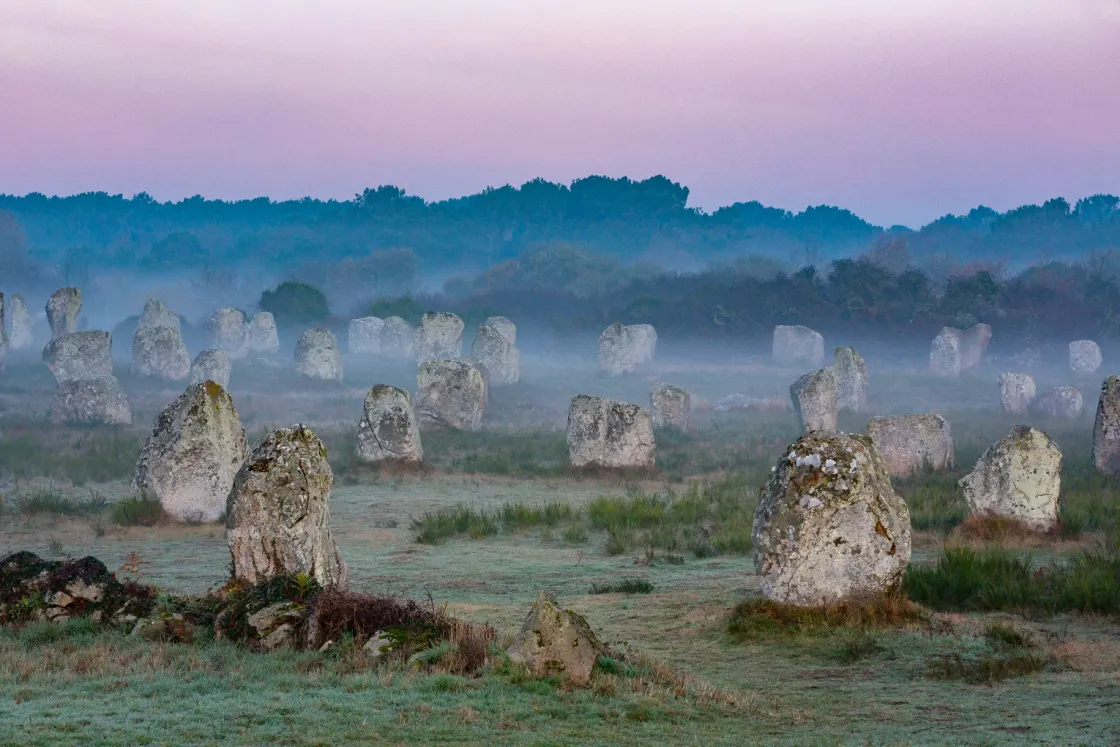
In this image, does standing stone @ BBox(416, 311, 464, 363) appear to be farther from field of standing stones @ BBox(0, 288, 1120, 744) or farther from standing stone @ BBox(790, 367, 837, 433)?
standing stone @ BBox(790, 367, 837, 433)

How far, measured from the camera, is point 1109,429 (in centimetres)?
2520

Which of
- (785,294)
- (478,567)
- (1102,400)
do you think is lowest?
(478,567)

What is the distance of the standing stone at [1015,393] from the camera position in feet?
146

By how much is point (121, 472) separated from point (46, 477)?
1642mm

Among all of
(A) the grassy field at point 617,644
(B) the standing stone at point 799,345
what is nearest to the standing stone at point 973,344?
(B) the standing stone at point 799,345

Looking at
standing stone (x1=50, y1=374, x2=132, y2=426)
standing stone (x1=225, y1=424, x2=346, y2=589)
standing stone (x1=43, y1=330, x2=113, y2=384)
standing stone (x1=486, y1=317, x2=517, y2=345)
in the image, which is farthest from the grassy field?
standing stone (x1=486, y1=317, x2=517, y2=345)

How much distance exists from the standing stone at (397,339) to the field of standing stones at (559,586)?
4028cm

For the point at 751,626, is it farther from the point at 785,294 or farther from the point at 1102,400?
the point at 785,294

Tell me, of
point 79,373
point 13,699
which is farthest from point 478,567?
point 79,373

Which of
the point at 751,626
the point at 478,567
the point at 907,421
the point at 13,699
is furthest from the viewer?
the point at 907,421

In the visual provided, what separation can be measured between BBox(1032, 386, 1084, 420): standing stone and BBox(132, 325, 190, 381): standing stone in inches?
1429

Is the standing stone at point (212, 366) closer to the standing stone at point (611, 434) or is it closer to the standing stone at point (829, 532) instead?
the standing stone at point (611, 434)

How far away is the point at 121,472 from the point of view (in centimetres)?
2830

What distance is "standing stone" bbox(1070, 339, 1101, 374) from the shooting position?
58.5m
